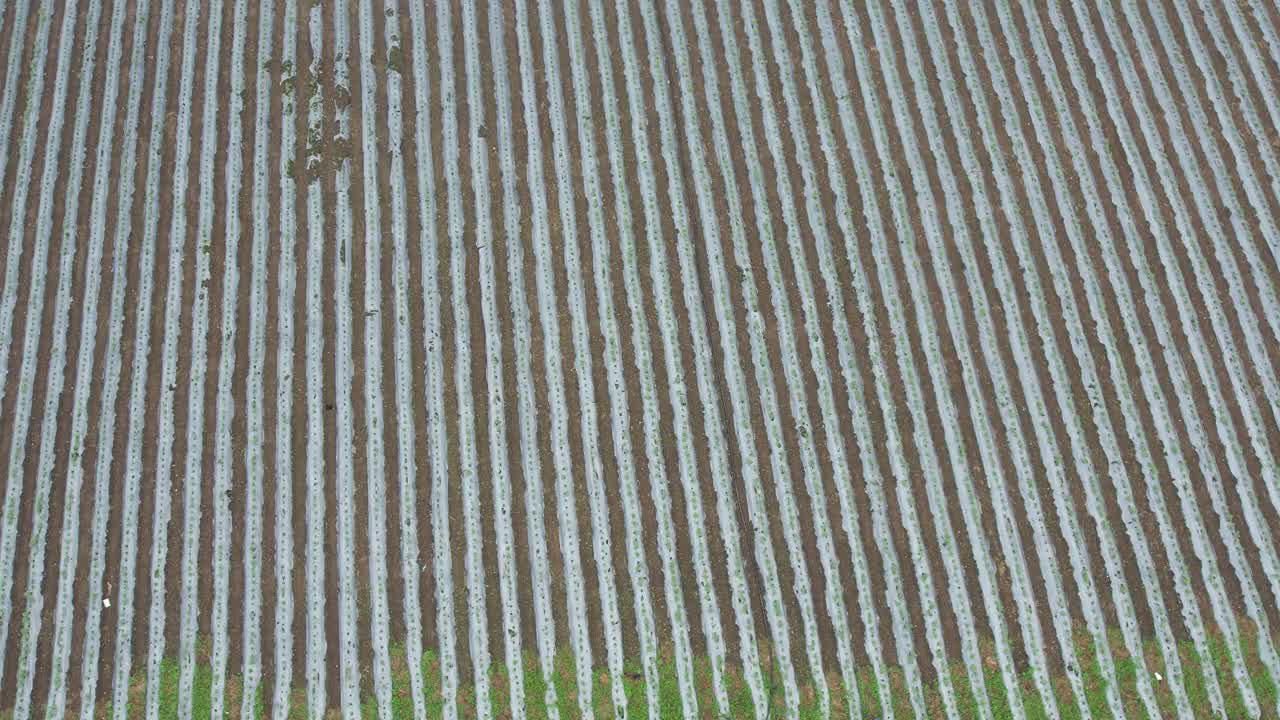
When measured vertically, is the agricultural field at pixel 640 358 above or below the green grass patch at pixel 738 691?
above

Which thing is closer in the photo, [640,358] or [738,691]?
[738,691]

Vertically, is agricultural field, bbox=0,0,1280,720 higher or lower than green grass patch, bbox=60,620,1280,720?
higher

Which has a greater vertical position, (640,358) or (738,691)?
(640,358)

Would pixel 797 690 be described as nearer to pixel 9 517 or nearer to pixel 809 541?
pixel 809 541

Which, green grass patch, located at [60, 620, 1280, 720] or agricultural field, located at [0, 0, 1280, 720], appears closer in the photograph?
green grass patch, located at [60, 620, 1280, 720]

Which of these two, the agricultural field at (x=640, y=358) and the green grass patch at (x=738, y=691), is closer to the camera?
the green grass patch at (x=738, y=691)

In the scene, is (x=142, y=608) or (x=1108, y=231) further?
(x=1108, y=231)

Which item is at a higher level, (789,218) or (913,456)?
(789,218)

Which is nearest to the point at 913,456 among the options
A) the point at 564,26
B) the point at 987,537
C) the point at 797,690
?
the point at 987,537
